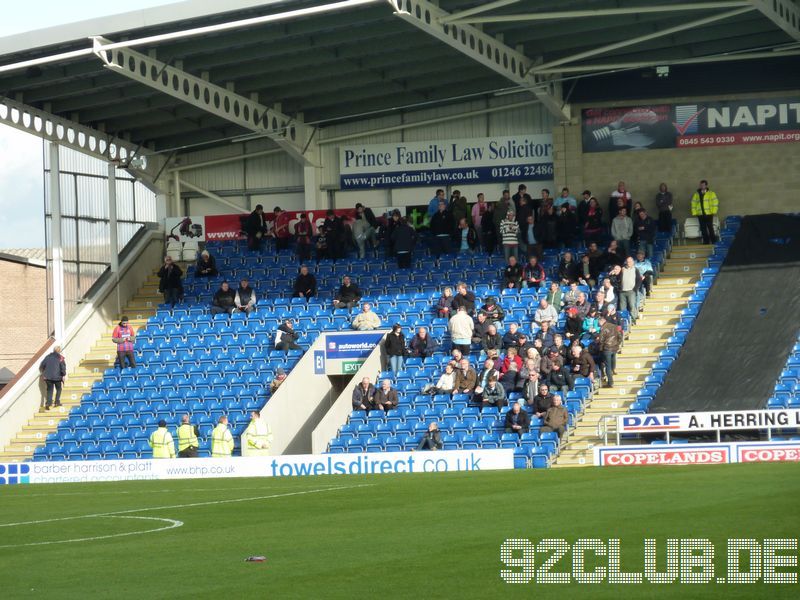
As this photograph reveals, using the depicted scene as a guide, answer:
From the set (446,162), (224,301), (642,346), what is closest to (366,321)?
(224,301)

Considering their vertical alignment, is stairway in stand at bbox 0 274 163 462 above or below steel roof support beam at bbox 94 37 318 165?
below

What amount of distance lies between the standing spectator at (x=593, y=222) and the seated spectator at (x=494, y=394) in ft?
21.4

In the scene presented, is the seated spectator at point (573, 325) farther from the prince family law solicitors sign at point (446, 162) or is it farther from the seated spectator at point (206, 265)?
the seated spectator at point (206, 265)

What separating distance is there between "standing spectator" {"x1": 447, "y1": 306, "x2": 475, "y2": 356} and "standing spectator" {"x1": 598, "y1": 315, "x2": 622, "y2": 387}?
A: 3.03m

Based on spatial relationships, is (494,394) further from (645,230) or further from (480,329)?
(645,230)

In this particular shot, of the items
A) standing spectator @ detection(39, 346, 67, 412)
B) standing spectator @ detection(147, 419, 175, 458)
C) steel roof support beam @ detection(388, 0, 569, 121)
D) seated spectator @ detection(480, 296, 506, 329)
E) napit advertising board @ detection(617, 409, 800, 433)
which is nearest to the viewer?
napit advertising board @ detection(617, 409, 800, 433)

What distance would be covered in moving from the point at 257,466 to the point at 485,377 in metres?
4.84

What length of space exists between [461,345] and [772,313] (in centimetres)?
650

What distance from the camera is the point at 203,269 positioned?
117 ft

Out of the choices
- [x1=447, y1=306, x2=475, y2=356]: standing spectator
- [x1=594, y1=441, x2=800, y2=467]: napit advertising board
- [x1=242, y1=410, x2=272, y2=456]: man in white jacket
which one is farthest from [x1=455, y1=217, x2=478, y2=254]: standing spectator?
[x1=594, y1=441, x2=800, y2=467]: napit advertising board

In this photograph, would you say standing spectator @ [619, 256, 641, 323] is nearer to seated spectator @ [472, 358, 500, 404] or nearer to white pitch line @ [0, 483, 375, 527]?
seated spectator @ [472, 358, 500, 404]

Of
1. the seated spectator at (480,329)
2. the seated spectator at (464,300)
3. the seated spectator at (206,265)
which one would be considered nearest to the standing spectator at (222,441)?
the seated spectator at (480,329)

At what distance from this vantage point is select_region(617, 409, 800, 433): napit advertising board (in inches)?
957

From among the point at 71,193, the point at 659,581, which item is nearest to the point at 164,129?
the point at 71,193
